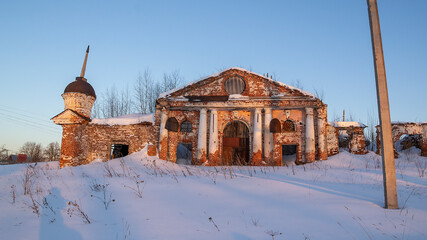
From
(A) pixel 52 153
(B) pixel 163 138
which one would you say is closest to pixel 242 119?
(B) pixel 163 138

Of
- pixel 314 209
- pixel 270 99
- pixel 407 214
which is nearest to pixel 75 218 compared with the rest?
pixel 314 209

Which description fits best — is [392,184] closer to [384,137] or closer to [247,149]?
[384,137]

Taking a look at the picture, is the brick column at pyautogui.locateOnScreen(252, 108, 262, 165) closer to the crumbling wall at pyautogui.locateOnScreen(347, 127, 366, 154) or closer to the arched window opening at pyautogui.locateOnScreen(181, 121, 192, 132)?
the arched window opening at pyautogui.locateOnScreen(181, 121, 192, 132)

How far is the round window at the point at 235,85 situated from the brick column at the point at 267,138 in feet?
6.76

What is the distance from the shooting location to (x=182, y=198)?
5191 millimetres

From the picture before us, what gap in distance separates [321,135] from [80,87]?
16.0 metres

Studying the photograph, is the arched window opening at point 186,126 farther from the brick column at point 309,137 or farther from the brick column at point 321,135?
the brick column at point 321,135

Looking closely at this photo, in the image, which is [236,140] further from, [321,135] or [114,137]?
[114,137]

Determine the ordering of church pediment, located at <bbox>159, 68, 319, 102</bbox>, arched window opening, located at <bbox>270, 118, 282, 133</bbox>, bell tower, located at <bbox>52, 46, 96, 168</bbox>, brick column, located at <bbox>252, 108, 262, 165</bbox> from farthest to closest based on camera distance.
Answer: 1. bell tower, located at <bbox>52, 46, 96, 168</bbox>
2. church pediment, located at <bbox>159, 68, 319, 102</bbox>
3. arched window opening, located at <bbox>270, 118, 282, 133</bbox>
4. brick column, located at <bbox>252, 108, 262, 165</bbox>

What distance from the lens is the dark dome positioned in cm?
1750

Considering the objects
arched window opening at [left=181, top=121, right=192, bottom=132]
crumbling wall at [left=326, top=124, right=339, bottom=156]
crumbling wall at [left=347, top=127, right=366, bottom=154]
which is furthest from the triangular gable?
crumbling wall at [left=347, top=127, right=366, bottom=154]

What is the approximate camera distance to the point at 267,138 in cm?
1614

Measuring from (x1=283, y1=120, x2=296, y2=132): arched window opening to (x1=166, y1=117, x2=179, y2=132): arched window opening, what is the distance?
695 centimetres

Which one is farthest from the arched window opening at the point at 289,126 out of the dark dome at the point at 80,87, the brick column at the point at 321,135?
the dark dome at the point at 80,87
